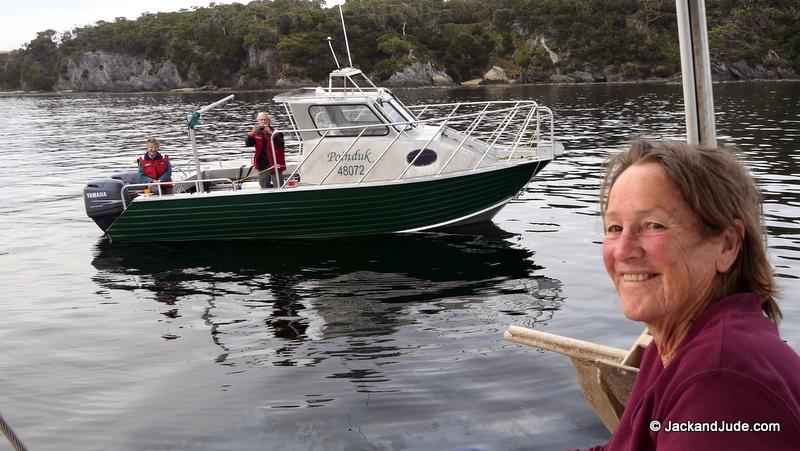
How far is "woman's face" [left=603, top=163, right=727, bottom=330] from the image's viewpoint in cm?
196

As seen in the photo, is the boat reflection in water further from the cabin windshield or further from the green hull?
the cabin windshield

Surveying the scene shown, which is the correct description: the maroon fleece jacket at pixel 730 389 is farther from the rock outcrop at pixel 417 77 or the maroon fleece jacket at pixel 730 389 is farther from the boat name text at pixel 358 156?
the rock outcrop at pixel 417 77

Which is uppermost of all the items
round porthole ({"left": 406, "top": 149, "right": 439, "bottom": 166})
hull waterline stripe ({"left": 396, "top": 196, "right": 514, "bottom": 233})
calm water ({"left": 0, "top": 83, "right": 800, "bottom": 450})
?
round porthole ({"left": 406, "top": 149, "right": 439, "bottom": 166})

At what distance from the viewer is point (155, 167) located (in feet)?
48.6

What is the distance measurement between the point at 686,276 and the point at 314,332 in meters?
8.03

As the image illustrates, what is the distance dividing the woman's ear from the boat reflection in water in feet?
23.2

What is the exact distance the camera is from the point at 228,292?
459 inches

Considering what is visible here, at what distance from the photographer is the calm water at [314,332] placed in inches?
275

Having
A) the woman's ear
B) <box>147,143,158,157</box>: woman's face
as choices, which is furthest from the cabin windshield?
the woman's ear

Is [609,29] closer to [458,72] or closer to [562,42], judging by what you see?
[562,42]

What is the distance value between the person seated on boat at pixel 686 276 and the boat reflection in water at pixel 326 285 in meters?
6.93

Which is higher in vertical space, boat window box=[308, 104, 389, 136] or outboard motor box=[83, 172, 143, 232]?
boat window box=[308, 104, 389, 136]

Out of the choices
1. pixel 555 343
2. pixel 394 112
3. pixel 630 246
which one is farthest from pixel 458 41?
pixel 630 246

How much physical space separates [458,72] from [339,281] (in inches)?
3412
